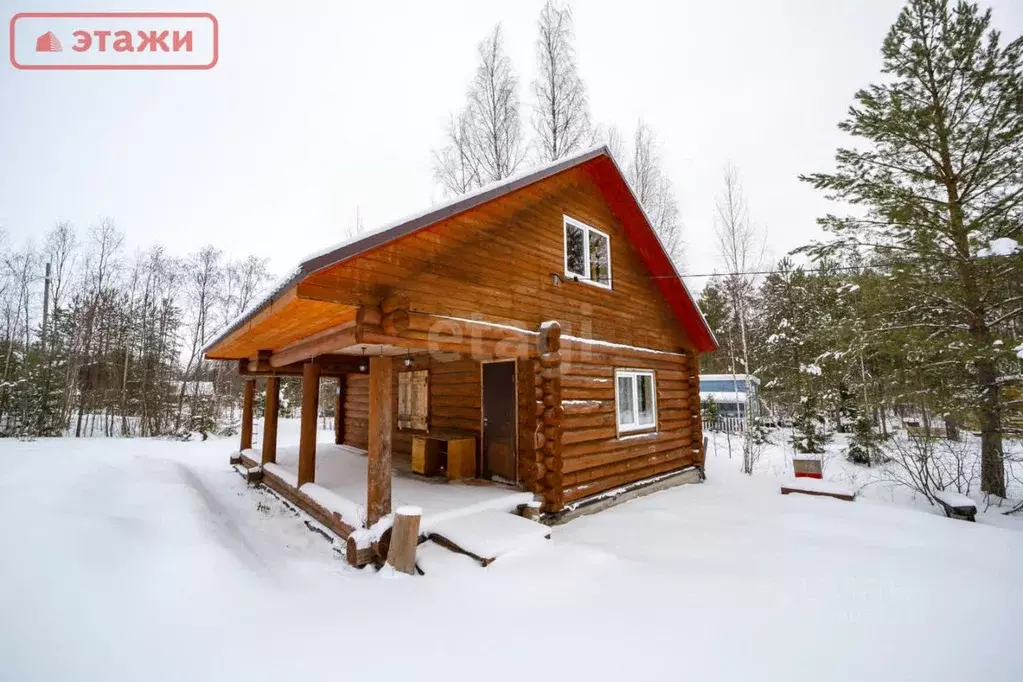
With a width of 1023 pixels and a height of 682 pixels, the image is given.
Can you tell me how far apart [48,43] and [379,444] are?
8463mm

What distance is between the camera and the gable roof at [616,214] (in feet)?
16.6

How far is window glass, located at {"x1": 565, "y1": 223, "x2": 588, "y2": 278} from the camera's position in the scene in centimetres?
897

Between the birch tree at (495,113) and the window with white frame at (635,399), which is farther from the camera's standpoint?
the birch tree at (495,113)

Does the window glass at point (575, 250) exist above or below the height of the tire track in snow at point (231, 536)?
above

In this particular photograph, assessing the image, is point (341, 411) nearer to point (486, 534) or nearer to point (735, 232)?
point (486, 534)

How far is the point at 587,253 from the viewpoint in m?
9.27

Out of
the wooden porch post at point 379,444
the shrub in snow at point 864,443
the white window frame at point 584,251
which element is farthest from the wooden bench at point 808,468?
the wooden porch post at point 379,444

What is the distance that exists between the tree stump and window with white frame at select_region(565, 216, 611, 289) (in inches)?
202

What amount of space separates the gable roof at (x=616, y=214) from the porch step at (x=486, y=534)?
12.0 feet

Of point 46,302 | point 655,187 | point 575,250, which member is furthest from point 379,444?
point 46,302

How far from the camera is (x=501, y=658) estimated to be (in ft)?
12.7

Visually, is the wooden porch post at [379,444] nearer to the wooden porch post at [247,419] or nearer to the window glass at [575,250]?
the window glass at [575,250]

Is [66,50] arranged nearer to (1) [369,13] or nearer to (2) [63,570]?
(2) [63,570]

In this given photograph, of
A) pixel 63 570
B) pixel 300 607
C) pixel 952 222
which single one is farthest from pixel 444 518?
pixel 952 222
